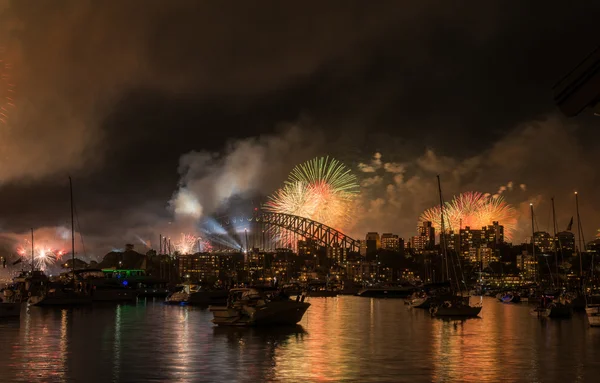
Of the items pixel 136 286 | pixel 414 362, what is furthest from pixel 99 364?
pixel 136 286

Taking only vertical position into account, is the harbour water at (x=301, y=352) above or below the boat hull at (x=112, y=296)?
below

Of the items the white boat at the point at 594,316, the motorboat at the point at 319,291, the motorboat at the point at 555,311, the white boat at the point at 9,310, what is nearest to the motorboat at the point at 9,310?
the white boat at the point at 9,310

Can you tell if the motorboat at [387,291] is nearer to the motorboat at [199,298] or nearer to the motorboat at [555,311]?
the motorboat at [199,298]

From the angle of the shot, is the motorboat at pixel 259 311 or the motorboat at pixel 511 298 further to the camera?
the motorboat at pixel 511 298

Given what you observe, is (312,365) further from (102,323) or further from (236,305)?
(102,323)

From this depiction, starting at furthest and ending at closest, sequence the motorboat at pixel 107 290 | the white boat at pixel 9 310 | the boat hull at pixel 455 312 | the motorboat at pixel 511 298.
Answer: the motorboat at pixel 511 298 < the motorboat at pixel 107 290 < the boat hull at pixel 455 312 < the white boat at pixel 9 310

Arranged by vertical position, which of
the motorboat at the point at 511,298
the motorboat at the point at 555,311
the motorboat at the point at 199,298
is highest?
the motorboat at the point at 199,298

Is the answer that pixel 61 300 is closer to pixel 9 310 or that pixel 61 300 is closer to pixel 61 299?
pixel 61 299
